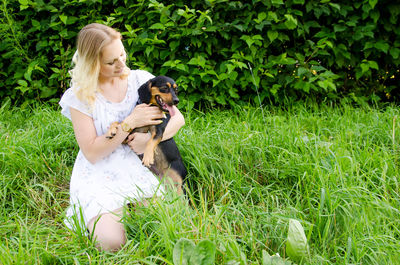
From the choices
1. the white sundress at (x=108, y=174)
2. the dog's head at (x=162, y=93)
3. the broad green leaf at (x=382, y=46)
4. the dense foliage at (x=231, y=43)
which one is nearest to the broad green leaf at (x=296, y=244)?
the white sundress at (x=108, y=174)

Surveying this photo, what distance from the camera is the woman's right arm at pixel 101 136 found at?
89.0 inches

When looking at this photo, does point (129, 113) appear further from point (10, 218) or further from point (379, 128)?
point (379, 128)

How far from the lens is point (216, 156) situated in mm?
2873

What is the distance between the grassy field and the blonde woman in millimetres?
167

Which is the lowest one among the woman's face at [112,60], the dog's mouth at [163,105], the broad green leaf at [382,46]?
the broad green leaf at [382,46]

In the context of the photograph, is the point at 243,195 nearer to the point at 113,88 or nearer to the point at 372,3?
the point at 113,88

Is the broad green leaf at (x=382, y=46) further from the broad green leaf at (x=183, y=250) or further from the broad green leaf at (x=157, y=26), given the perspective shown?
the broad green leaf at (x=183, y=250)

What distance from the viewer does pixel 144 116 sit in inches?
88.4

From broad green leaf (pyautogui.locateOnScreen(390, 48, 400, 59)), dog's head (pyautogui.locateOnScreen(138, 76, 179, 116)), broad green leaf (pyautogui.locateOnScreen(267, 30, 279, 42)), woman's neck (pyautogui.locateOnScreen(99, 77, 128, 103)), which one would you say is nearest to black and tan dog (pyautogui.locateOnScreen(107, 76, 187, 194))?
dog's head (pyautogui.locateOnScreen(138, 76, 179, 116))

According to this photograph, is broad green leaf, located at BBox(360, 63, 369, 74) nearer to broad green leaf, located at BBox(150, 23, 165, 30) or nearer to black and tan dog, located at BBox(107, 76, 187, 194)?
broad green leaf, located at BBox(150, 23, 165, 30)

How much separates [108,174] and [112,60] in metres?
0.79

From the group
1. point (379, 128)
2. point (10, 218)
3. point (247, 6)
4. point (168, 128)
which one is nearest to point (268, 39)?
point (247, 6)

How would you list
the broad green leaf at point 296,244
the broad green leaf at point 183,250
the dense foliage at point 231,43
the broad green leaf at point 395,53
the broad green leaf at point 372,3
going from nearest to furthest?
the broad green leaf at point 183,250 < the broad green leaf at point 296,244 < the broad green leaf at point 372,3 < the dense foliage at point 231,43 < the broad green leaf at point 395,53

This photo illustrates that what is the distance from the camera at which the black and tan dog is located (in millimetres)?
2234
